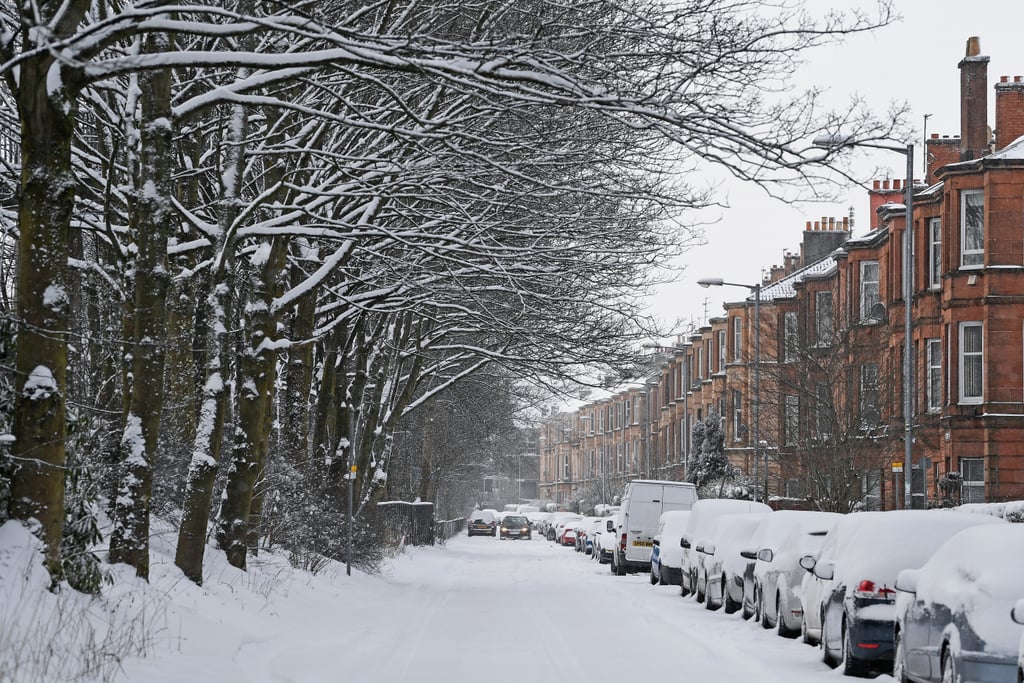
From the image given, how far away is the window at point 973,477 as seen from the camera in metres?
40.1

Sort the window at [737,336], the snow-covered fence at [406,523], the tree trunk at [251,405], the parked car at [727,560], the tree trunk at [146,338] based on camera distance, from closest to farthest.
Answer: the tree trunk at [146,338], the tree trunk at [251,405], the parked car at [727,560], the snow-covered fence at [406,523], the window at [737,336]

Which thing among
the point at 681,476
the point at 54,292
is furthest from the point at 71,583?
the point at 681,476

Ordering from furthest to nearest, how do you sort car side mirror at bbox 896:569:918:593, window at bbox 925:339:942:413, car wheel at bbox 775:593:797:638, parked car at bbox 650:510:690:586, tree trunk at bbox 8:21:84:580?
window at bbox 925:339:942:413, parked car at bbox 650:510:690:586, car wheel at bbox 775:593:797:638, car side mirror at bbox 896:569:918:593, tree trunk at bbox 8:21:84:580

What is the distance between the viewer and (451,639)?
17.7 m

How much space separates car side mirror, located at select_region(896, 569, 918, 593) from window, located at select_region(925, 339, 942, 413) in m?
30.7

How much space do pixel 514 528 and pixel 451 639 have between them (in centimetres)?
5984

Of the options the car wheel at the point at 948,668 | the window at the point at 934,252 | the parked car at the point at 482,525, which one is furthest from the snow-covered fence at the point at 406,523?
the parked car at the point at 482,525

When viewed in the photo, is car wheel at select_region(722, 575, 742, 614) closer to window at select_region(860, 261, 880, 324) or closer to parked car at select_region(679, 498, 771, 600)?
parked car at select_region(679, 498, 771, 600)

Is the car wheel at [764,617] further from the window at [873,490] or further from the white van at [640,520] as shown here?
the window at [873,490]

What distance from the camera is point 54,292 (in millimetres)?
12219

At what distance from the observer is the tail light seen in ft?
45.7

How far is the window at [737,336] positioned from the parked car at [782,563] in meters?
48.6

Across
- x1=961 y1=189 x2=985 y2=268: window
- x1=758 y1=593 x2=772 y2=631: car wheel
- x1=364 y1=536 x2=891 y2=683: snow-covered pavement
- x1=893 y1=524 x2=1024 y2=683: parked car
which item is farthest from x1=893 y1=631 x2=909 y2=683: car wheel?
x1=961 y1=189 x2=985 y2=268: window

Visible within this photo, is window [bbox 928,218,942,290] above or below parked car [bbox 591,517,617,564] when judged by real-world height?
above
